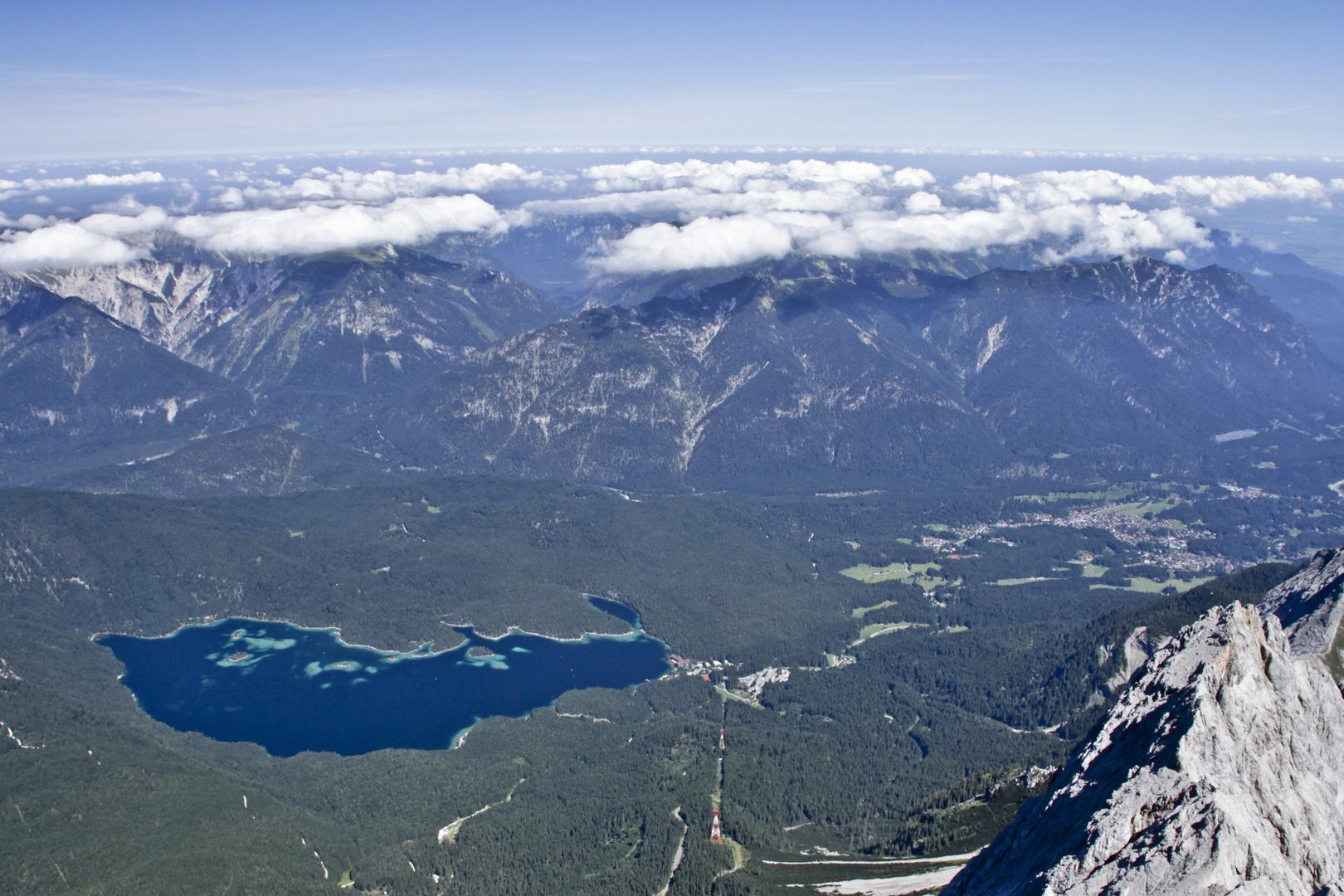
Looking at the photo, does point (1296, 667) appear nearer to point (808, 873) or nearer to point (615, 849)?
point (808, 873)

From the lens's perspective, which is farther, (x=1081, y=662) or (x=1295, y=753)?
(x=1081, y=662)

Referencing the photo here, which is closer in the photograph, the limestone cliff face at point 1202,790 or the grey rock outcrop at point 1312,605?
the limestone cliff face at point 1202,790

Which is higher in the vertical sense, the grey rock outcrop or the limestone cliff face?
the limestone cliff face

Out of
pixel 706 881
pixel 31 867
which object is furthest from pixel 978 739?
pixel 31 867

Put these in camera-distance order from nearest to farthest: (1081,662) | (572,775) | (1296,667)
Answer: (1296,667) < (572,775) < (1081,662)

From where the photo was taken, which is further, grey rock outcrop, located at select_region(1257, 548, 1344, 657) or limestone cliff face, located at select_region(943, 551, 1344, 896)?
grey rock outcrop, located at select_region(1257, 548, 1344, 657)

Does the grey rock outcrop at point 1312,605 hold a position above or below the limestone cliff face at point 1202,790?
below

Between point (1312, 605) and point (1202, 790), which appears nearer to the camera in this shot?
point (1202, 790)

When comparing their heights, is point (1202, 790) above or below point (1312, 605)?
above
